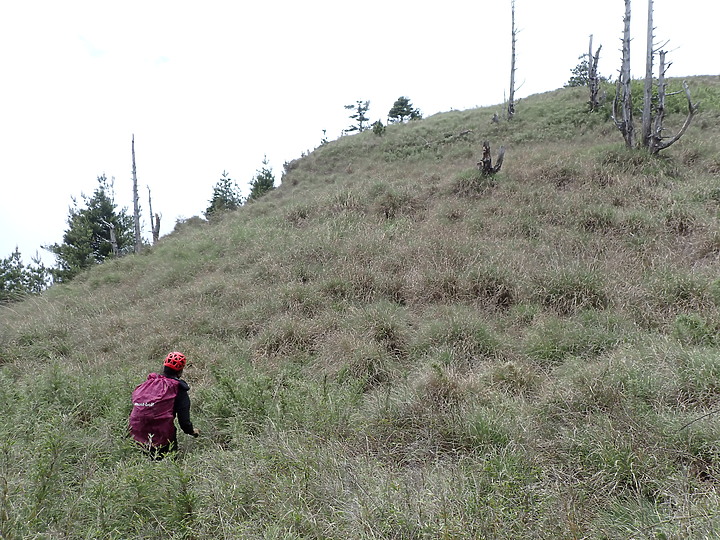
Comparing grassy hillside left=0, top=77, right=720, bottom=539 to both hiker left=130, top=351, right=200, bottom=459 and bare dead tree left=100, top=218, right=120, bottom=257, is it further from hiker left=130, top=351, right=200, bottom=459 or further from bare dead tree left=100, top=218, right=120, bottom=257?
bare dead tree left=100, top=218, right=120, bottom=257

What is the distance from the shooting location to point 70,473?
129 inches

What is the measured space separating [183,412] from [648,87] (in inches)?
566

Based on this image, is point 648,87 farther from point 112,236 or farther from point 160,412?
point 112,236

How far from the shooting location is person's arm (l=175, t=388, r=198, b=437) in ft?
12.6

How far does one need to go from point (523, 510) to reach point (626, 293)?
15.4 ft

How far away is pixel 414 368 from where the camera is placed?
16.3 feet

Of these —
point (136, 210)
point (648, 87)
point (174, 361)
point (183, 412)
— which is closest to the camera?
point (183, 412)

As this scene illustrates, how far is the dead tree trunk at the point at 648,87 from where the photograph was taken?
11.2 metres

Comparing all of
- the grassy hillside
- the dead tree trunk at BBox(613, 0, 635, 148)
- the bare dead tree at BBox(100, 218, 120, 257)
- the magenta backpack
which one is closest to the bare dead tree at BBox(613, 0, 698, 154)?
→ the dead tree trunk at BBox(613, 0, 635, 148)

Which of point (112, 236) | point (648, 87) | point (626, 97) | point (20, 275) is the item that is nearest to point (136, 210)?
point (112, 236)

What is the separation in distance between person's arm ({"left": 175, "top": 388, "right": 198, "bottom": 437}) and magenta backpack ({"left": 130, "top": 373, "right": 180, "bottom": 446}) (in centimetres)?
5

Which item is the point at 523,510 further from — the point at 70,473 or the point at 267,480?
the point at 70,473

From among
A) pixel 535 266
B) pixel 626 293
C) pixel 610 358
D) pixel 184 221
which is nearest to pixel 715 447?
pixel 610 358

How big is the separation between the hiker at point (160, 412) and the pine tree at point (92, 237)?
1863 cm
